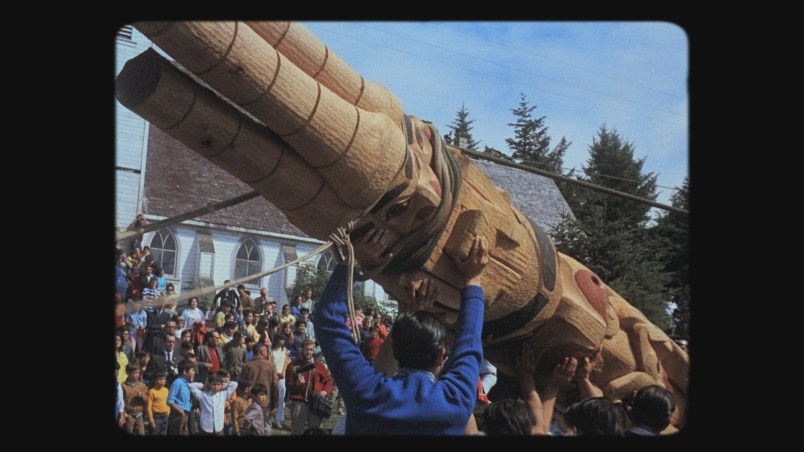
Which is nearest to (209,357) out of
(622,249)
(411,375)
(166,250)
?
(411,375)

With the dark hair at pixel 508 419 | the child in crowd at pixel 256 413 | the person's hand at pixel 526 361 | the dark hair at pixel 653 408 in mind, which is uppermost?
the person's hand at pixel 526 361

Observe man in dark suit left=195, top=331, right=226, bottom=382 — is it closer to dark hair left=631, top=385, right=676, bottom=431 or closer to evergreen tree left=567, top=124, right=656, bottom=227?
dark hair left=631, top=385, right=676, bottom=431

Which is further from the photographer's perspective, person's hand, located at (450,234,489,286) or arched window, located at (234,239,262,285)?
arched window, located at (234,239,262,285)

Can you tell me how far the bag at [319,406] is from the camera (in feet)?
27.0

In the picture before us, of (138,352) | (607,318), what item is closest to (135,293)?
(138,352)

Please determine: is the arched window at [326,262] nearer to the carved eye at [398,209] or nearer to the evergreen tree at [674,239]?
the evergreen tree at [674,239]

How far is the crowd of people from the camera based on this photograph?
230 cm

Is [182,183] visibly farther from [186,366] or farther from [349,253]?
[349,253]

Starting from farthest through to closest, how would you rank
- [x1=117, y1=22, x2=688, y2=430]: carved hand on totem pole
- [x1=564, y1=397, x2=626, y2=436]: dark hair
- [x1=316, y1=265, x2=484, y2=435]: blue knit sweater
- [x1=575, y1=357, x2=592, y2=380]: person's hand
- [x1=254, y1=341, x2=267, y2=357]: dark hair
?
[x1=254, y1=341, x2=267, y2=357]: dark hair < [x1=575, y1=357, x2=592, y2=380]: person's hand < [x1=564, y1=397, x2=626, y2=436]: dark hair < [x1=117, y1=22, x2=688, y2=430]: carved hand on totem pole < [x1=316, y1=265, x2=484, y2=435]: blue knit sweater

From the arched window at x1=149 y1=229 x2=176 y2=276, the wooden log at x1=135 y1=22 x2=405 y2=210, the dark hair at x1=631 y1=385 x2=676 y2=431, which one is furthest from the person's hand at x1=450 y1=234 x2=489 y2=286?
the arched window at x1=149 y1=229 x2=176 y2=276

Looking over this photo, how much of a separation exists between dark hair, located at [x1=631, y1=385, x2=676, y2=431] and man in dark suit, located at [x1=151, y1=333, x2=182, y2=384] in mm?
6257

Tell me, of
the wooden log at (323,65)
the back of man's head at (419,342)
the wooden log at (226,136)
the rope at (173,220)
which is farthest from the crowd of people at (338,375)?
the wooden log at (323,65)

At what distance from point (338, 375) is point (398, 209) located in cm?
85

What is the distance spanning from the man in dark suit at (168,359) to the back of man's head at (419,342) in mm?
6439
